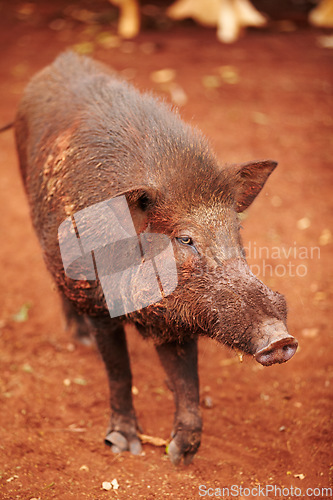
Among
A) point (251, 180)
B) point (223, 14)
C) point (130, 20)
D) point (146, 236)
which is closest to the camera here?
point (146, 236)

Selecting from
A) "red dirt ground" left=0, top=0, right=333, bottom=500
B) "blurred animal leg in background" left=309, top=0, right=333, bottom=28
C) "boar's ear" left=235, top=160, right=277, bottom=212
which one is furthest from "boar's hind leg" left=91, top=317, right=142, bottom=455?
"blurred animal leg in background" left=309, top=0, right=333, bottom=28

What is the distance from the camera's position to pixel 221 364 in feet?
15.9

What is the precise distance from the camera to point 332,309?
17.4 ft

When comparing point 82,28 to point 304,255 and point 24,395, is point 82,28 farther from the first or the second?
point 24,395

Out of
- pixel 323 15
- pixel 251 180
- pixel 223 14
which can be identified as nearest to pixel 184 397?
pixel 251 180

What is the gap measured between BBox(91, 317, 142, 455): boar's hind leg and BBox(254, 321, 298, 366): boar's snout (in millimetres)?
1255

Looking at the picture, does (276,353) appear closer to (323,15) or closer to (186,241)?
(186,241)

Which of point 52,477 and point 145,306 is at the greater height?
point 145,306

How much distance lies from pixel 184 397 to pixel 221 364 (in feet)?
3.81

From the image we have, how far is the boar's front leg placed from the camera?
3686mm

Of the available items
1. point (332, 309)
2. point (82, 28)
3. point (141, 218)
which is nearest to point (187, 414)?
point (141, 218)

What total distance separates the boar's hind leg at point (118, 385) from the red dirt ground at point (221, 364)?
0.12m

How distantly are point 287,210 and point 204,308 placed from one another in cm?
406

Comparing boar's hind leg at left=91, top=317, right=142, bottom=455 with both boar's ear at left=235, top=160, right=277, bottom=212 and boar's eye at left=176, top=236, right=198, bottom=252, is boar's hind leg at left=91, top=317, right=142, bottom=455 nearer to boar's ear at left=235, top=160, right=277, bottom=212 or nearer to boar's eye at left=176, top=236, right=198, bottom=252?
boar's eye at left=176, top=236, right=198, bottom=252
